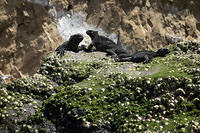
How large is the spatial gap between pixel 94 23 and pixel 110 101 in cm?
1129

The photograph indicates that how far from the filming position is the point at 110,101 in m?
6.06

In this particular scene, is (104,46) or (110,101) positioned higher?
(104,46)

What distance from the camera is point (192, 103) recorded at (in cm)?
562

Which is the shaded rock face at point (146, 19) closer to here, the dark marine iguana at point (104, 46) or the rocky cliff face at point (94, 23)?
the rocky cliff face at point (94, 23)

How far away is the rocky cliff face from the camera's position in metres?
13.7

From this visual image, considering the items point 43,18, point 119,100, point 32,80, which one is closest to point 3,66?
point 43,18

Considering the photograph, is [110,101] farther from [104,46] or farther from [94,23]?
[94,23]

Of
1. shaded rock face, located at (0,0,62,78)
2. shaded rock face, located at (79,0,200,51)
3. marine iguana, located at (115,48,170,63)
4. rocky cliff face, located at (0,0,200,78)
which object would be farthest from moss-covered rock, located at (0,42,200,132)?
shaded rock face, located at (79,0,200,51)

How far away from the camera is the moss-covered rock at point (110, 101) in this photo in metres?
5.38

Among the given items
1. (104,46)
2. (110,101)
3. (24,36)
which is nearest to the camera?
(110,101)

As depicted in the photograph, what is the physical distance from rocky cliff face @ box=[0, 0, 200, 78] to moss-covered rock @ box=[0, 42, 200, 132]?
674cm

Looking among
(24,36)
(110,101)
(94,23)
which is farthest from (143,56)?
(94,23)

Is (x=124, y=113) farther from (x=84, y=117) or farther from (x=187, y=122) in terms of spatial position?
(x=187, y=122)

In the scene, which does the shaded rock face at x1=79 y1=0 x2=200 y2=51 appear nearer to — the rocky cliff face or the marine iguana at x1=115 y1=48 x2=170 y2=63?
the rocky cliff face
